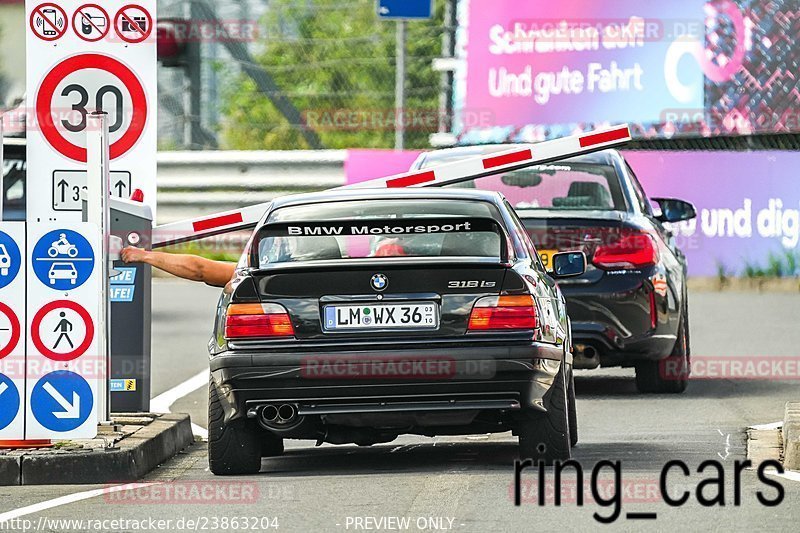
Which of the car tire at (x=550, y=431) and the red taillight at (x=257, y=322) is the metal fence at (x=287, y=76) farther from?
the red taillight at (x=257, y=322)

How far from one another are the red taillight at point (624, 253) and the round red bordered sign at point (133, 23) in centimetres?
342

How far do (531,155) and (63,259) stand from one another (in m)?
2.95

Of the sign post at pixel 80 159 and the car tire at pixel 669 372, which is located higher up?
the sign post at pixel 80 159

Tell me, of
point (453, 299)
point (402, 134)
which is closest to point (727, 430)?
point (453, 299)

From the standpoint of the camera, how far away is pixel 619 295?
41.8 feet

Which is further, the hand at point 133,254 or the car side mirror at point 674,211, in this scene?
the car side mirror at point 674,211

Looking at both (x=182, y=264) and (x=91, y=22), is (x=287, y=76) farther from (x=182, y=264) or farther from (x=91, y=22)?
(x=182, y=264)

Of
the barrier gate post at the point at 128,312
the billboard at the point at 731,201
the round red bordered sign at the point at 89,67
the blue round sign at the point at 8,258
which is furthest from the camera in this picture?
the billboard at the point at 731,201

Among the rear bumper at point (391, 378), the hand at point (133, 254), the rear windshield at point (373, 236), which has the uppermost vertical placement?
the rear windshield at point (373, 236)

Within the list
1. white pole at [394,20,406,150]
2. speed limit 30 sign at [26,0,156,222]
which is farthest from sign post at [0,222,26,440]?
white pole at [394,20,406,150]

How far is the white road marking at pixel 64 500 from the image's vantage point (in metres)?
8.23

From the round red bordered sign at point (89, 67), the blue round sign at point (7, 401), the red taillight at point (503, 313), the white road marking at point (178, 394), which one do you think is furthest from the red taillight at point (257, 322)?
the white road marking at point (178, 394)

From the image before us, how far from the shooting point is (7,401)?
9.67m

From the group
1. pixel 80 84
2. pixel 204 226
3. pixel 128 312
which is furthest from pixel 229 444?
pixel 80 84
